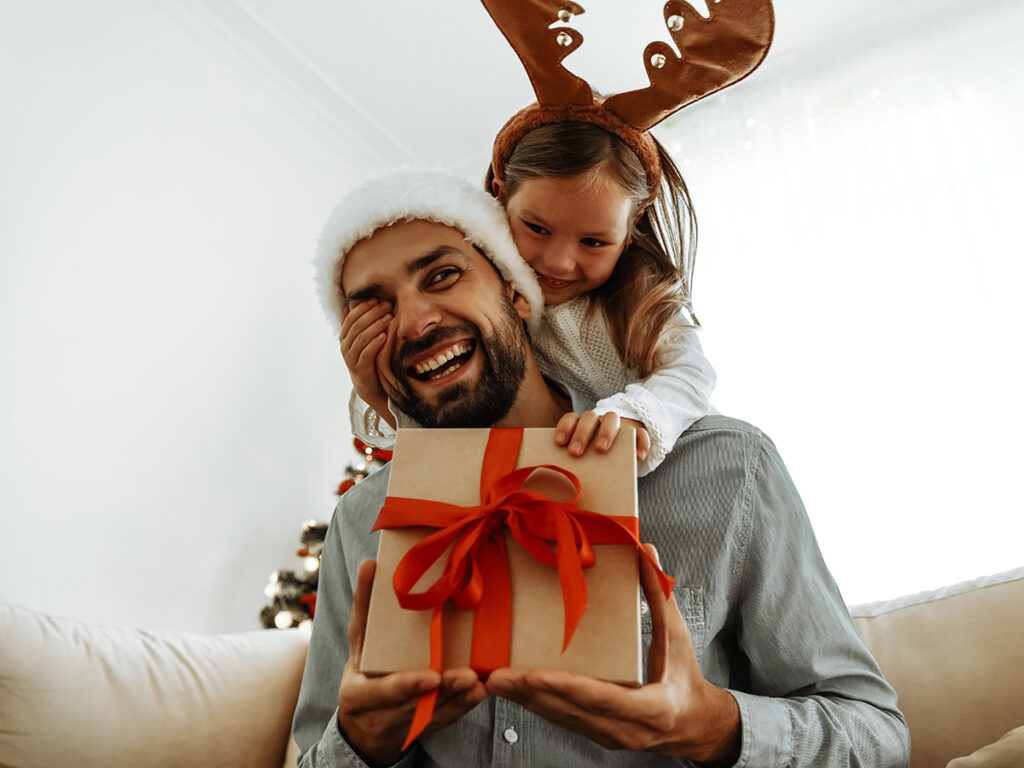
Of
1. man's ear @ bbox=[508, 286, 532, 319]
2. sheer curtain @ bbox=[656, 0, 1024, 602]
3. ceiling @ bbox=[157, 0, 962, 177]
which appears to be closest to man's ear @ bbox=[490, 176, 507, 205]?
man's ear @ bbox=[508, 286, 532, 319]

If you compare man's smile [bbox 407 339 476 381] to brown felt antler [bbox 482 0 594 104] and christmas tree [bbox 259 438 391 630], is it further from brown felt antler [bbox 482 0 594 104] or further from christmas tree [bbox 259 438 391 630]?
christmas tree [bbox 259 438 391 630]

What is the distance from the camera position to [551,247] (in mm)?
1443

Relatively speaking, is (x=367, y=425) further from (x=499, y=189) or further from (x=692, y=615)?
(x=692, y=615)

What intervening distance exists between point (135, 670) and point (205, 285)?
1.62m

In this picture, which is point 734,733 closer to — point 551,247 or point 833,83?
point 551,247

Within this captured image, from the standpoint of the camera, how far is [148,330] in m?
2.68

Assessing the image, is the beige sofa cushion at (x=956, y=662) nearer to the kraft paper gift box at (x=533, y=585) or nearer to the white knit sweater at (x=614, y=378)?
the white knit sweater at (x=614, y=378)

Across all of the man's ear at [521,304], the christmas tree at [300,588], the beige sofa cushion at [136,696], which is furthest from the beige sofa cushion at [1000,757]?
the christmas tree at [300,588]

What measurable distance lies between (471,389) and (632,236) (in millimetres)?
601

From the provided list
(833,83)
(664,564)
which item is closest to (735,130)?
(833,83)

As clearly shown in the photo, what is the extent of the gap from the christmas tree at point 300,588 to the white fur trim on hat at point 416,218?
1.42 m

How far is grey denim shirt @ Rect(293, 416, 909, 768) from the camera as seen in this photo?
0.94 meters

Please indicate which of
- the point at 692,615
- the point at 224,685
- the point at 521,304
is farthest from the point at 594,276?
the point at 224,685

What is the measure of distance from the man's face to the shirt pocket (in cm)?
35
